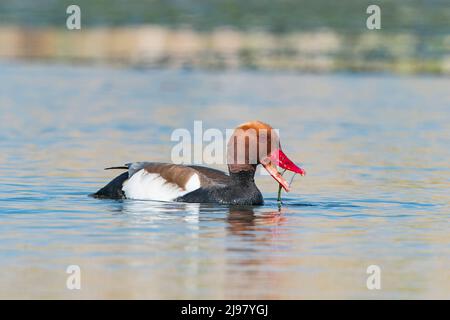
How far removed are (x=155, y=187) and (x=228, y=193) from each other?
84 centimetres

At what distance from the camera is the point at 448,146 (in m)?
21.8

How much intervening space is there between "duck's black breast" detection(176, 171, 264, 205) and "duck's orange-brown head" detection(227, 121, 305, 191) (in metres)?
0.14

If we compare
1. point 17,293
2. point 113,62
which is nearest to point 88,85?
point 113,62

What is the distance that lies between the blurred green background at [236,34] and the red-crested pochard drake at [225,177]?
21.8 metres

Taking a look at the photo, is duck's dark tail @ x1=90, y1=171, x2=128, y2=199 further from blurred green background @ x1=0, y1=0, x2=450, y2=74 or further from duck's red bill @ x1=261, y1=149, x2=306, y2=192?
blurred green background @ x1=0, y1=0, x2=450, y2=74

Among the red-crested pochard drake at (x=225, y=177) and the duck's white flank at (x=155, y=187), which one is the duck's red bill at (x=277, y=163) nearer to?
the red-crested pochard drake at (x=225, y=177)

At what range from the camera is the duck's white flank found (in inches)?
575

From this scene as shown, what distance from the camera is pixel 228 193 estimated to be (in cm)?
1459

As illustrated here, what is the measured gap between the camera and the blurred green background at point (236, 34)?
125 feet

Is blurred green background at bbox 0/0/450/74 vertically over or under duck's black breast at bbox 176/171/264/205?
over

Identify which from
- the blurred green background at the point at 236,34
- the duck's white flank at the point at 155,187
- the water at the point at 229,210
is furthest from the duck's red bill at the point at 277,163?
the blurred green background at the point at 236,34

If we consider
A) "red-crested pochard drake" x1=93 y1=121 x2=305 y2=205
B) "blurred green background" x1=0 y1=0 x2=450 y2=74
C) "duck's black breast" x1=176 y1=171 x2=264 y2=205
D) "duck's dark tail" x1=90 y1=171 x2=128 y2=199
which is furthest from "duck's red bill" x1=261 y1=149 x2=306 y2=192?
"blurred green background" x1=0 y1=0 x2=450 y2=74

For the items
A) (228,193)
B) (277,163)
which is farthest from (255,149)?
(228,193)
